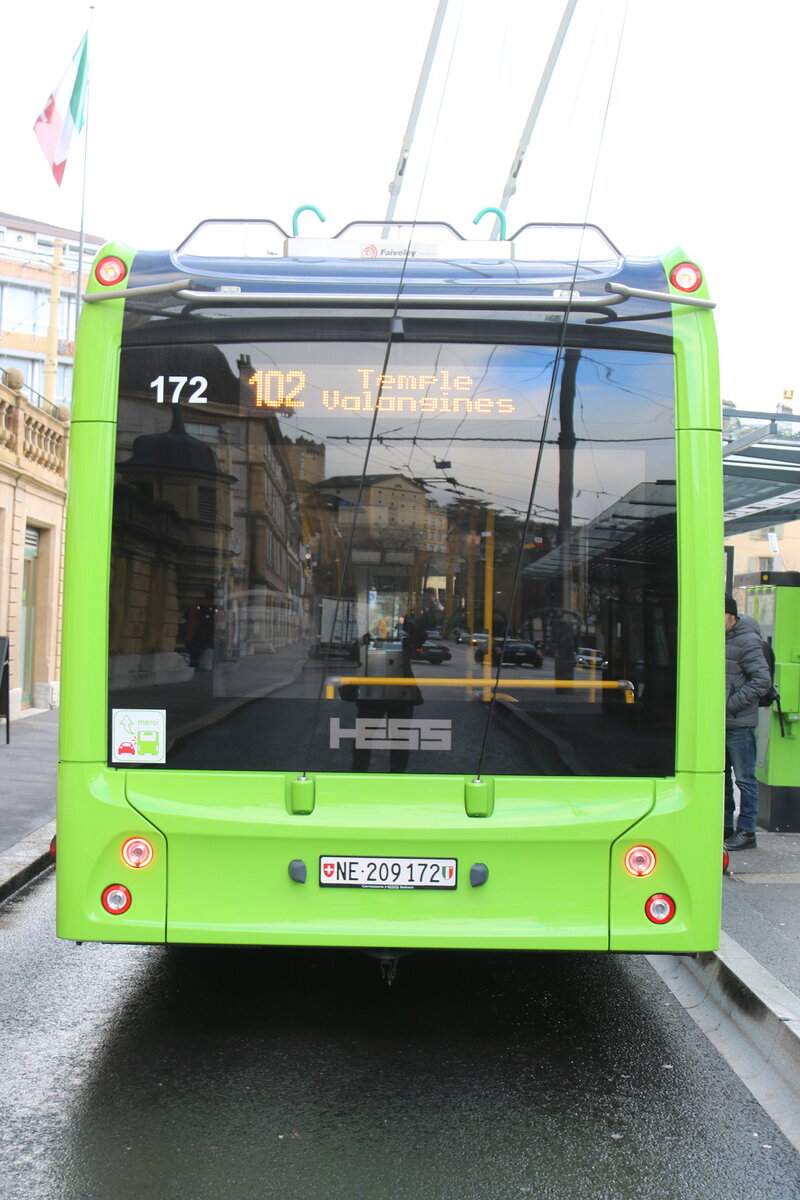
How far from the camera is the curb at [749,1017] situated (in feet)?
14.4

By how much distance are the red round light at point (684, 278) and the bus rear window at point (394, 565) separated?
302 millimetres

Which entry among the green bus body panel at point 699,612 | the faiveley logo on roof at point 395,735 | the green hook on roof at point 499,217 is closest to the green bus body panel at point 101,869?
the faiveley logo on roof at point 395,735

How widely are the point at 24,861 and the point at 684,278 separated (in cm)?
→ 606

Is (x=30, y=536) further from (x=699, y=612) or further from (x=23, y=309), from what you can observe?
(x=23, y=309)

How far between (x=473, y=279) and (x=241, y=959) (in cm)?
379

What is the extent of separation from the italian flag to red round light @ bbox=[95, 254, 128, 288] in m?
17.6

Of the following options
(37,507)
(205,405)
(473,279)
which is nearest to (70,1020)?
(205,405)

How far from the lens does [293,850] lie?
431 cm

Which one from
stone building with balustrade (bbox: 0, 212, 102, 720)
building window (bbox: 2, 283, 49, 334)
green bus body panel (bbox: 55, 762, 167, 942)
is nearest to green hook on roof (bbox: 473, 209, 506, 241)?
green bus body panel (bbox: 55, 762, 167, 942)

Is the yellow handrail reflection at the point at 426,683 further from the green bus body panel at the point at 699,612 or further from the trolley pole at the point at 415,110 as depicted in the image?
the trolley pole at the point at 415,110

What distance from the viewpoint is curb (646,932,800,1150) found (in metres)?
4.39

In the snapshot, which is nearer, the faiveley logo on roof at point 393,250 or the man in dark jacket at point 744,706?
the faiveley logo on roof at point 393,250

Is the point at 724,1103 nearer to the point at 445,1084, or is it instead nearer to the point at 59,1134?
the point at 445,1084

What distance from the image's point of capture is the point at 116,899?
14.3 feet
